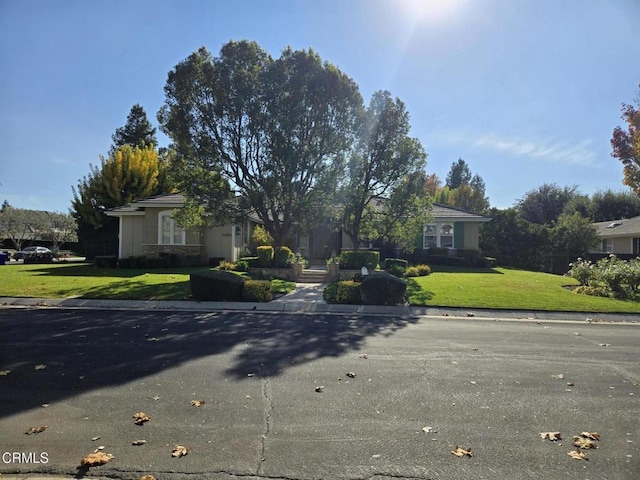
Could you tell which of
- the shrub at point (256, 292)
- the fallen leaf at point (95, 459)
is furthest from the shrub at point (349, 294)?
the fallen leaf at point (95, 459)

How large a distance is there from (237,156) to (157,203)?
908cm

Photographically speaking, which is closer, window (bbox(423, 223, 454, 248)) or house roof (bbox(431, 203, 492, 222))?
house roof (bbox(431, 203, 492, 222))

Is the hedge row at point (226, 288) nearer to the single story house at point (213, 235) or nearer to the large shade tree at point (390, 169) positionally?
the large shade tree at point (390, 169)

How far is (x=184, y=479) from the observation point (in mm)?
3299

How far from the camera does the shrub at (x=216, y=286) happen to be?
13.7 m

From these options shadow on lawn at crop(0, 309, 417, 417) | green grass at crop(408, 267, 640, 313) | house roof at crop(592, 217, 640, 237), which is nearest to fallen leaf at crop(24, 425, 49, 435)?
shadow on lawn at crop(0, 309, 417, 417)

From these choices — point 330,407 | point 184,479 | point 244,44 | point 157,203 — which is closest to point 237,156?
point 244,44

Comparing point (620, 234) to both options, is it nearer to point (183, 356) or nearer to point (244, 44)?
point (244, 44)

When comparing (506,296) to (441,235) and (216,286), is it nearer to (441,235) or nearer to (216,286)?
(216,286)

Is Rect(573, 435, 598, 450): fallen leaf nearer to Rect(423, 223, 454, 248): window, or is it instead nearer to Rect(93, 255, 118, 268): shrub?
Rect(423, 223, 454, 248): window

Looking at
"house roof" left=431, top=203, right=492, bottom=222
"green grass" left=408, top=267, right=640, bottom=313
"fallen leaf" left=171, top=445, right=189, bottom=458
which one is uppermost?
"house roof" left=431, top=203, right=492, bottom=222

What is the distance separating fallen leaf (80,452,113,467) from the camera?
3488mm

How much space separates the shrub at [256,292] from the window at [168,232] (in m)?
12.9

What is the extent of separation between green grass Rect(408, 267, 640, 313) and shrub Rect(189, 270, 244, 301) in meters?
5.69
